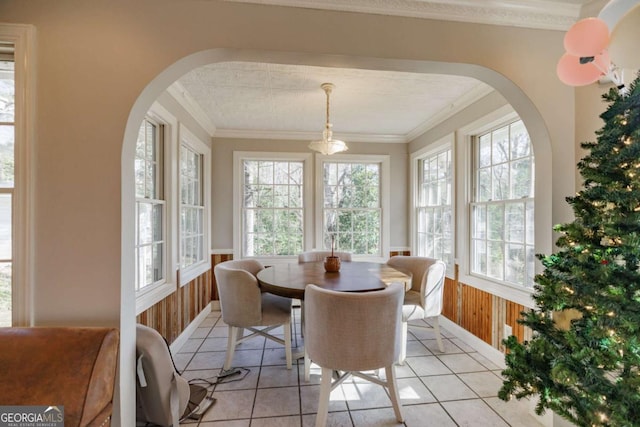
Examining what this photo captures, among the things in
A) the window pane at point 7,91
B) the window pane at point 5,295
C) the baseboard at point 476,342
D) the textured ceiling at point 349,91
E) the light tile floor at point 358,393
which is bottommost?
the light tile floor at point 358,393

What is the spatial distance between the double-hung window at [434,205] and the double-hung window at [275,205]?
1.63m

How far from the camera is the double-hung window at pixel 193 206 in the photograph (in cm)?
312

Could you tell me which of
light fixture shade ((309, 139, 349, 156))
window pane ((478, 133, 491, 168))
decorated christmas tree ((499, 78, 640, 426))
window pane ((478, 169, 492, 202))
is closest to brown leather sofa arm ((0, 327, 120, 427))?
decorated christmas tree ((499, 78, 640, 426))

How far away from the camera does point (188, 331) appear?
3088 mm

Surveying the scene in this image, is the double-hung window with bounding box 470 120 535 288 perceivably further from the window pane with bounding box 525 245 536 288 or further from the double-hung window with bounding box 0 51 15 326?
the double-hung window with bounding box 0 51 15 326

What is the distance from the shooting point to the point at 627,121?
1.02 metres

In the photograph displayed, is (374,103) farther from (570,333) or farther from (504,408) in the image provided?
(504,408)

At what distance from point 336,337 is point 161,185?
2138mm

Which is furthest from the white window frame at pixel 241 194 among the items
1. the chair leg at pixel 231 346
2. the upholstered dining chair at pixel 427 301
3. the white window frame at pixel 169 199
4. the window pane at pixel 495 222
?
the window pane at pixel 495 222

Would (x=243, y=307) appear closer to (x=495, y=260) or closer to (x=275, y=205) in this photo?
(x=275, y=205)

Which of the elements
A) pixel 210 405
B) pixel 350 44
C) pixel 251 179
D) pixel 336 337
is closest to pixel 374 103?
pixel 350 44

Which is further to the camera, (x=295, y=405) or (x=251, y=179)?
(x=251, y=179)

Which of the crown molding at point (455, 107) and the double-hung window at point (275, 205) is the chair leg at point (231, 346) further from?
the crown molding at point (455, 107)

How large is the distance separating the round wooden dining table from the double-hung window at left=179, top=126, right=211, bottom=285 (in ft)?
3.95
